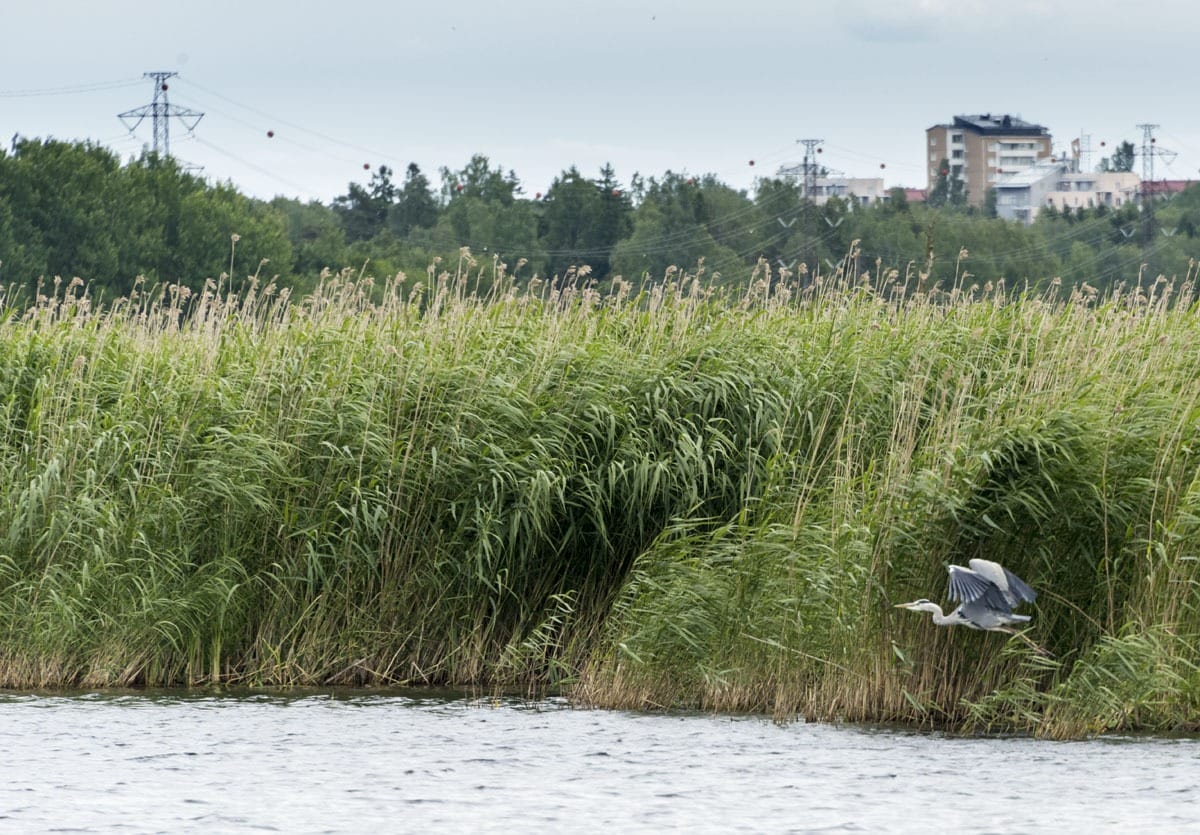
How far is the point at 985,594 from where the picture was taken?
34.0 feet

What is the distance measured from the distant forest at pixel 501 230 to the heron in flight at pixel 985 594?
39158 millimetres

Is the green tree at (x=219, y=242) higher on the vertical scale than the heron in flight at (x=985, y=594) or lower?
higher

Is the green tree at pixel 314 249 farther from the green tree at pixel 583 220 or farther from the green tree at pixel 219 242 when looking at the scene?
the green tree at pixel 583 220

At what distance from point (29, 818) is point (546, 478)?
4.79 metres

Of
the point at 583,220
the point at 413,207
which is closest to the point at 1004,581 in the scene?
the point at 583,220

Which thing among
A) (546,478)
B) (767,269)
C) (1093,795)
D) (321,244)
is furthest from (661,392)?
(321,244)

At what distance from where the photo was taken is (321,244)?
78125 millimetres

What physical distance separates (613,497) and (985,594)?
3448 millimetres

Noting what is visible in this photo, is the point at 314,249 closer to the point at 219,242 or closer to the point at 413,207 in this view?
the point at 219,242

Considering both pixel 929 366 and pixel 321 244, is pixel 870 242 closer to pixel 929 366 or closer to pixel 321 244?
pixel 321 244

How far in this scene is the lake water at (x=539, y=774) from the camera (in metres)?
8.94

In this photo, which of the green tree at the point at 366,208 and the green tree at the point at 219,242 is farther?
the green tree at the point at 366,208

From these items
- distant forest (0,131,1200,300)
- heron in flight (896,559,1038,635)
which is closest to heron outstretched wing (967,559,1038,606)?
heron in flight (896,559,1038,635)

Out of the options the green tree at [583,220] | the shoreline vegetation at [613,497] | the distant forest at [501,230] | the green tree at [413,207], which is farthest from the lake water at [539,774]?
the green tree at [413,207]
